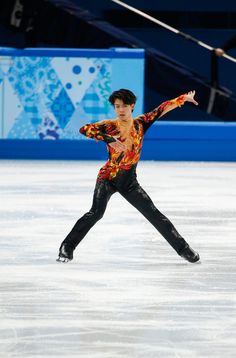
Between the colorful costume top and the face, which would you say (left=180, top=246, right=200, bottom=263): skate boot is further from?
the face

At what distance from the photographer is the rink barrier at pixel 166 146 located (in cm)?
1780

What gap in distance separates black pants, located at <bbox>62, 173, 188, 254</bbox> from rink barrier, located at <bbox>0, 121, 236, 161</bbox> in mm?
9574

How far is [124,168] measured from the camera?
8055 mm

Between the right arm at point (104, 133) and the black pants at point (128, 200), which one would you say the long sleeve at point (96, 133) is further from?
the black pants at point (128, 200)

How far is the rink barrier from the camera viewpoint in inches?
701

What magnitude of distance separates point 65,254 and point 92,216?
0.33 metres

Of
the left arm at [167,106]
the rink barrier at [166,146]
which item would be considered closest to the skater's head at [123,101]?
the left arm at [167,106]

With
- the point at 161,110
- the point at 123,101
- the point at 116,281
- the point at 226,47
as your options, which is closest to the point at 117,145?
the point at 123,101

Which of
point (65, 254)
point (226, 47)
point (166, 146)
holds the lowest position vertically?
point (166, 146)

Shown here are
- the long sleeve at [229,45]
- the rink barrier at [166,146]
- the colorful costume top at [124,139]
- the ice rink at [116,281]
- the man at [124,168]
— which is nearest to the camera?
the ice rink at [116,281]

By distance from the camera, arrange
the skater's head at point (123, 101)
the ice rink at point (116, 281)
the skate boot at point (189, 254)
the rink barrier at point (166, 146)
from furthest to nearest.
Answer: the rink barrier at point (166, 146) → the skate boot at point (189, 254) → the skater's head at point (123, 101) → the ice rink at point (116, 281)

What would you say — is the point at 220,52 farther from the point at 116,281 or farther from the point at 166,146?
the point at 116,281

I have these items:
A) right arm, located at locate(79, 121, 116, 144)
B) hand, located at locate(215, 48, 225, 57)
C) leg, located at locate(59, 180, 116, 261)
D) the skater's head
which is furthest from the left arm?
hand, located at locate(215, 48, 225, 57)

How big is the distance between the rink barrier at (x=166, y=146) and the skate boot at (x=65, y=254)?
9542 mm
